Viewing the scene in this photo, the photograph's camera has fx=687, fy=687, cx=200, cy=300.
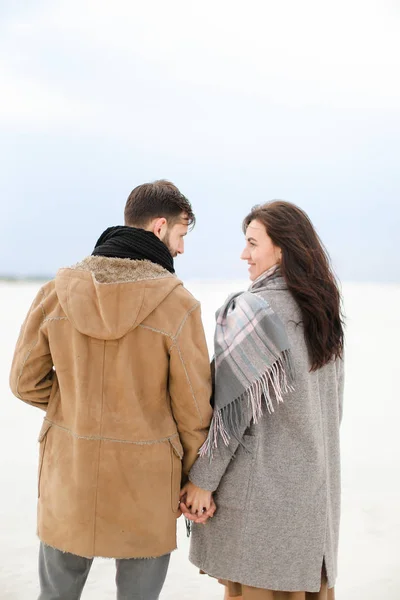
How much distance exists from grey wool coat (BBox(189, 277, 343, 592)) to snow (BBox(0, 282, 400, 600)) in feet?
4.00

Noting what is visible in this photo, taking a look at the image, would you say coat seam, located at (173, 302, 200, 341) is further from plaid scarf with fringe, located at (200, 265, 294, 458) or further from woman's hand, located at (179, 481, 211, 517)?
woman's hand, located at (179, 481, 211, 517)

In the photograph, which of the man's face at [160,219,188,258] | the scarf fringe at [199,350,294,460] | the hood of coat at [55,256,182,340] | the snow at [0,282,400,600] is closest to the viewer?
the hood of coat at [55,256,182,340]

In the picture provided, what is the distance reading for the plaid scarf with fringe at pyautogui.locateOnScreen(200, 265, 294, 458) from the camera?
1945mm

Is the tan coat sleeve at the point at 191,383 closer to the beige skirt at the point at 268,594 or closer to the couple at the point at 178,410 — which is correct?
the couple at the point at 178,410

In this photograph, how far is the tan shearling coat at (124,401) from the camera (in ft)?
6.12

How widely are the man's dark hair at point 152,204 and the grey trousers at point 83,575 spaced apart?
38.2 inches

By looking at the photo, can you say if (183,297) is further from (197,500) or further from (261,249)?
(197,500)

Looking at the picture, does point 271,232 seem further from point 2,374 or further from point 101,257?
point 2,374

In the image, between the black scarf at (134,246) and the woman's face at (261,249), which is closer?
the black scarf at (134,246)

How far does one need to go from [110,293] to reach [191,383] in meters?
0.34

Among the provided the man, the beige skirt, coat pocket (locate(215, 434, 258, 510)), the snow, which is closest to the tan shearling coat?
the man

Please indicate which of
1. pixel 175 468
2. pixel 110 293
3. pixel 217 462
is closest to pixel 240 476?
pixel 217 462

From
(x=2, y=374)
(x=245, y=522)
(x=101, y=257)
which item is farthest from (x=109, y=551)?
(x=2, y=374)

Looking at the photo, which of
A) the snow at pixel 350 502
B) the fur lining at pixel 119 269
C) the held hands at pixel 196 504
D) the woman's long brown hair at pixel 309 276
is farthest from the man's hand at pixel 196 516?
the snow at pixel 350 502
